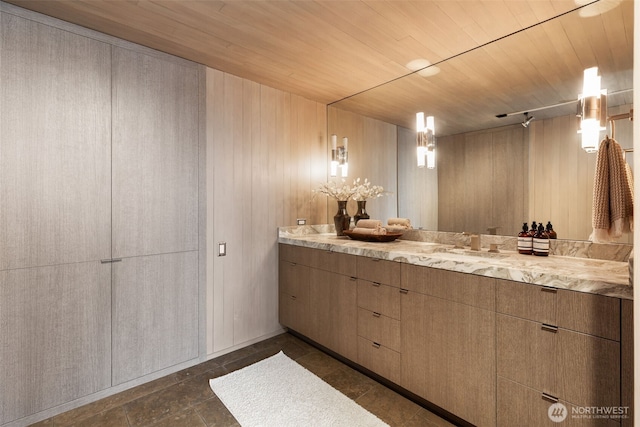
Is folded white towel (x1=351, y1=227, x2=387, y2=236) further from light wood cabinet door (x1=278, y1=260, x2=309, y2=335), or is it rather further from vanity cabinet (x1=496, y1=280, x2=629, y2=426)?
vanity cabinet (x1=496, y1=280, x2=629, y2=426)

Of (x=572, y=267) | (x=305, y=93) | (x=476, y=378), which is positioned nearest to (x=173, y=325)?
(x=476, y=378)

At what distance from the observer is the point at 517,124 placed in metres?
2.13

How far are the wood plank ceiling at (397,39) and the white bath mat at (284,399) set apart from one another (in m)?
2.21

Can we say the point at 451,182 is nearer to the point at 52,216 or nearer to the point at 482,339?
the point at 482,339

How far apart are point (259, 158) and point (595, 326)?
262 cm

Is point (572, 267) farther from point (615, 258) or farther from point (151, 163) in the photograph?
point (151, 163)

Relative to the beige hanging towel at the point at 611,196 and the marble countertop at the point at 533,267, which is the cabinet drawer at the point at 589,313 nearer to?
the marble countertop at the point at 533,267

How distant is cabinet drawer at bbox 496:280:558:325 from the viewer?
1411mm

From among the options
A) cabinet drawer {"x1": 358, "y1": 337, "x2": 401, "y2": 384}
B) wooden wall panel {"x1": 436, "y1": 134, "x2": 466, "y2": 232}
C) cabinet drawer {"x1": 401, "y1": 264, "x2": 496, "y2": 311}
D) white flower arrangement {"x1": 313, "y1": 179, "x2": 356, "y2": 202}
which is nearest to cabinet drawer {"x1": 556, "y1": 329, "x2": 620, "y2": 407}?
cabinet drawer {"x1": 401, "y1": 264, "x2": 496, "y2": 311}

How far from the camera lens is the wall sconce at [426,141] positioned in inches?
103

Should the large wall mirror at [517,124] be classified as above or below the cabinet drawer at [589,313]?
above

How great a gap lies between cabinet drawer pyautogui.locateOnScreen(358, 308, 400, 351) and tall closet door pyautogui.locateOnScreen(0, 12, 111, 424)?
1816 millimetres

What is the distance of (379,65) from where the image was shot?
8.25ft

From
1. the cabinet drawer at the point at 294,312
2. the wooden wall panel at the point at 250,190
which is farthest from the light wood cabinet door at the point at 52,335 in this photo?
the cabinet drawer at the point at 294,312
